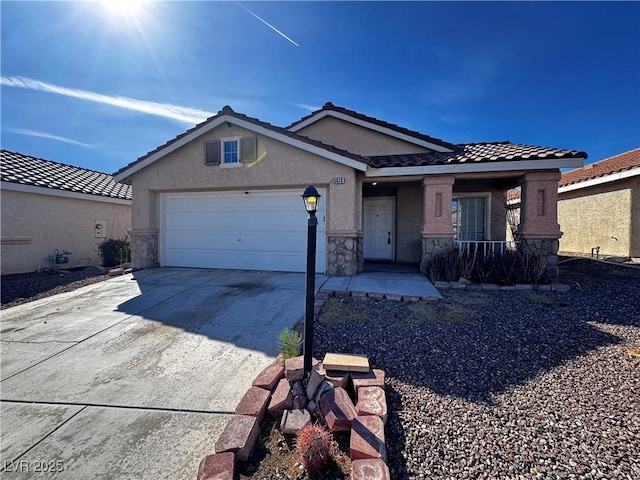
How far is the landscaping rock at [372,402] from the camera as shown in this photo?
2361mm

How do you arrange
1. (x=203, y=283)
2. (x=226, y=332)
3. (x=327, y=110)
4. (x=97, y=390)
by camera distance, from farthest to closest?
(x=327, y=110)
(x=203, y=283)
(x=226, y=332)
(x=97, y=390)

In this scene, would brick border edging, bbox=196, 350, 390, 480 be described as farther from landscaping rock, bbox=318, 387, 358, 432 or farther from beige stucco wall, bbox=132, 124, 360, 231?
beige stucco wall, bbox=132, 124, 360, 231

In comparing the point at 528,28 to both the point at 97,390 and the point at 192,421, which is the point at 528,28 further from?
the point at 97,390

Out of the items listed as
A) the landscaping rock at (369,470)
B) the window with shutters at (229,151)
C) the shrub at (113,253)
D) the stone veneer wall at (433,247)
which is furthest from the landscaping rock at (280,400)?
the shrub at (113,253)

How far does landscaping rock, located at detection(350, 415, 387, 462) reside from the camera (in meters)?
1.99

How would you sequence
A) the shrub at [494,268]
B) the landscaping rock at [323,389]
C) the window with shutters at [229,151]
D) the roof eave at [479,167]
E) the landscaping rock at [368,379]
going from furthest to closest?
the window with shutters at [229,151]
the roof eave at [479,167]
the shrub at [494,268]
the landscaping rock at [368,379]
the landscaping rock at [323,389]

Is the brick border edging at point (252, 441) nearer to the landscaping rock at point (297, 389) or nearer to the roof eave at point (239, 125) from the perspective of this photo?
the landscaping rock at point (297, 389)

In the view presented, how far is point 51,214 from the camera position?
35.1ft

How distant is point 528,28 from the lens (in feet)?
26.2

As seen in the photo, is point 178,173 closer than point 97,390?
No

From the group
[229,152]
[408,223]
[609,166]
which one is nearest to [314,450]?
[229,152]

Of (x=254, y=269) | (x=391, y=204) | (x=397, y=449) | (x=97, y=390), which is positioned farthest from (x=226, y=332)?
(x=391, y=204)

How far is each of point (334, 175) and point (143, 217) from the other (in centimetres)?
677

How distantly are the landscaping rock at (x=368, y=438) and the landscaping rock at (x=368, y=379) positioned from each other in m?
0.45
